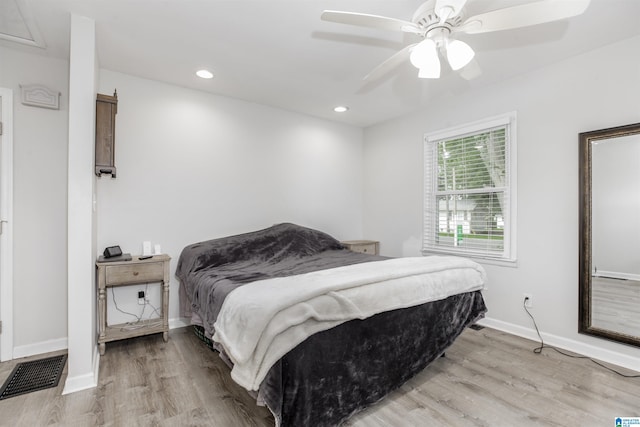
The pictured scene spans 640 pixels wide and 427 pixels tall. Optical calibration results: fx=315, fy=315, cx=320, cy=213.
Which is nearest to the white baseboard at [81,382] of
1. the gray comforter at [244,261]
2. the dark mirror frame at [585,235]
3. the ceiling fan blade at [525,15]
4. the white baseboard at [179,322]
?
the gray comforter at [244,261]

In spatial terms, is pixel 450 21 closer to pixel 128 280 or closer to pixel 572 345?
pixel 572 345

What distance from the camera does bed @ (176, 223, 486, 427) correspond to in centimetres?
146

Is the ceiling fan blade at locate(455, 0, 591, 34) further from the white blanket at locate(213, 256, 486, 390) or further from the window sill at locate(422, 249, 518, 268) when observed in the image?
the window sill at locate(422, 249, 518, 268)

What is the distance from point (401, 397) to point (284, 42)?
276 cm

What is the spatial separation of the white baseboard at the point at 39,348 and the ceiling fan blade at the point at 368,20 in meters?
3.37

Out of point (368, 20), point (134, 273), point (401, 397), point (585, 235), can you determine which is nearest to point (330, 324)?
point (401, 397)

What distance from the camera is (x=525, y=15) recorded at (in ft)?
5.23

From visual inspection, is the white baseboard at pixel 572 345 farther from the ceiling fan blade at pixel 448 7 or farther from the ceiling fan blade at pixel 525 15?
the ceiling fan blade at pixel 448 7

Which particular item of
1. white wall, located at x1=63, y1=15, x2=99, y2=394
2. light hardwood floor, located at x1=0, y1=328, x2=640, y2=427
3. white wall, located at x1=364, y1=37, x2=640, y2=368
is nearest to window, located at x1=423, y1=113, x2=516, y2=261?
white wall, located at x1=364, y1=37, x2=640, y2=368

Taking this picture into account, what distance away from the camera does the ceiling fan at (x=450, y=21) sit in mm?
1525

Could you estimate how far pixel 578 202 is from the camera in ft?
9.04

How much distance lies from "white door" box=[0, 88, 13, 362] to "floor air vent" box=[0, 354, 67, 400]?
0.31m

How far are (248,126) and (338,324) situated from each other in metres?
2.91

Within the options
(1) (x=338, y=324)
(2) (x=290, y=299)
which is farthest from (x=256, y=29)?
(1) (x=338, y=324)
